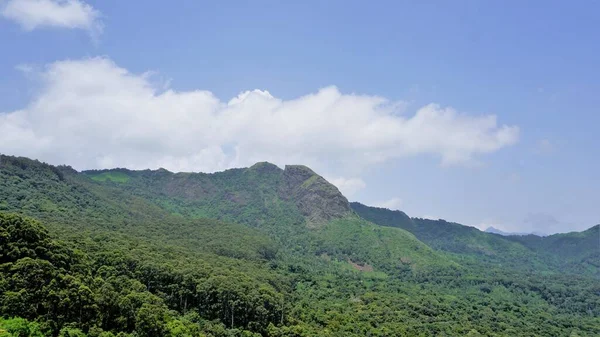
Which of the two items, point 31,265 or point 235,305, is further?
point 235,305

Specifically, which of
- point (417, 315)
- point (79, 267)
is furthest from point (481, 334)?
point (79, 267)

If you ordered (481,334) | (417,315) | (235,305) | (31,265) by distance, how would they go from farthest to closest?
1. (417,315)
2. (481,334)
3. (235,305)
4. (31,265)

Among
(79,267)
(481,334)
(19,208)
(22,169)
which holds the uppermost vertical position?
(22,169)

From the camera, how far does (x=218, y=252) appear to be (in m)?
159

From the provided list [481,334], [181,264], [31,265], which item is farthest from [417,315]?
[31,265]

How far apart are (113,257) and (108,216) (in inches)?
3704

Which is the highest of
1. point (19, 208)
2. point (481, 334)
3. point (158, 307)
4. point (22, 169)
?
point (22, 169)

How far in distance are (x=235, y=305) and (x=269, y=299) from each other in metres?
8.18

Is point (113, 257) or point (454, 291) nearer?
point (113, 257)

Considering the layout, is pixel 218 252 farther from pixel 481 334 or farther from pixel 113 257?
pixel 481 334

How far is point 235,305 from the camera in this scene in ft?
312

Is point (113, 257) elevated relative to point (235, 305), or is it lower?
elevated

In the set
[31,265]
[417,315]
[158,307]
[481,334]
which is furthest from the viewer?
[417,315]

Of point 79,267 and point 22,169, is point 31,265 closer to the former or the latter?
point 79,267
